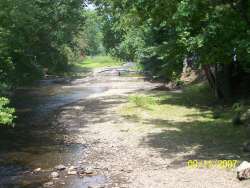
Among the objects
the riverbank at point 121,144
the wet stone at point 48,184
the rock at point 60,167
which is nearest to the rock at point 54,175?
the riverbank at point 121,144

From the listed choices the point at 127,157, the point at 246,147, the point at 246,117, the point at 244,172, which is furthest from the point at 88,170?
the point at 246,117

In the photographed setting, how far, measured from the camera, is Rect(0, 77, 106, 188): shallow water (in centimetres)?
1391

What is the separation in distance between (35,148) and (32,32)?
17951mm

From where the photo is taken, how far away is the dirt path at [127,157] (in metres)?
13.0

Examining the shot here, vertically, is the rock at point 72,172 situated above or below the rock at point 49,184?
above

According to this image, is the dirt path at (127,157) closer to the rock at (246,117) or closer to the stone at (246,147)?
the stone at (246,147)

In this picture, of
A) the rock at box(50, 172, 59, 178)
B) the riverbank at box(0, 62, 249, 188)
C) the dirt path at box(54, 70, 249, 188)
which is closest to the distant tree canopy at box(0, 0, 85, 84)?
the riverbank at box(0, 62, 249, 188)

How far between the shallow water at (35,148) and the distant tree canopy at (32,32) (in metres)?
2.90

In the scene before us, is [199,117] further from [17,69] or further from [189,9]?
[17,69]

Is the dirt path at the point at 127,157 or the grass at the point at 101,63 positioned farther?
the grass at the point at 101,63

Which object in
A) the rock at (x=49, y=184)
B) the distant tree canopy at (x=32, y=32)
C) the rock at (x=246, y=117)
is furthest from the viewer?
the distant tree canopy at (x=32, y=32)

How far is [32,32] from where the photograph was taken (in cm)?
3447
